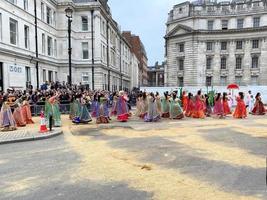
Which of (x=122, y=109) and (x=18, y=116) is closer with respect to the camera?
(x=18, y=116)

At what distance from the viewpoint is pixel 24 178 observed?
23.0 feet

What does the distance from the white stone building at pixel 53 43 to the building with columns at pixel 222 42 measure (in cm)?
2094

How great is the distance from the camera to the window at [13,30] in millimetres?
31172

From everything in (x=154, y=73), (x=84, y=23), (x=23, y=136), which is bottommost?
(x=23, y=136)

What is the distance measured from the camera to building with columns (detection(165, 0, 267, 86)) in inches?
2781

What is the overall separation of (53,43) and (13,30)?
1236cm

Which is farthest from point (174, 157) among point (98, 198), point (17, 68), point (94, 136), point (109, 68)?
point (109, 68)

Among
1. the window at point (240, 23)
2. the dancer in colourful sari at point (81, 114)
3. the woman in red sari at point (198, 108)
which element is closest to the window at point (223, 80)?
the window at point (240, 23)

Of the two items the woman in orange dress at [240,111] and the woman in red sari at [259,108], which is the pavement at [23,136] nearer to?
the woman in orange dress at [240,111]

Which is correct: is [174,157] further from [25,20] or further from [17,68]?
[25,20]

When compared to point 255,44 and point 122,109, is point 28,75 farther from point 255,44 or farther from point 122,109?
point 255,44

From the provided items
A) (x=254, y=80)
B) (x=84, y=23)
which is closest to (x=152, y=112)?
(x=84, y=23)

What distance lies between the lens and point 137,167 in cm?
777

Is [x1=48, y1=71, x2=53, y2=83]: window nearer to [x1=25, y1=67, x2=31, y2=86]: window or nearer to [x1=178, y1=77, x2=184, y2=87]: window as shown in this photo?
[x1=25, y1=67, x2=31, y2=86]: window
